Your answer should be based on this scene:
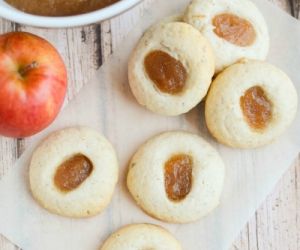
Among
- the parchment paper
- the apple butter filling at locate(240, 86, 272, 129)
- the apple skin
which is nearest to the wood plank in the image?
the parchment paper

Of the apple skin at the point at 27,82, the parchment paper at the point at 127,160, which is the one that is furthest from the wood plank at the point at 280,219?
the apple skin at the point at 27,82

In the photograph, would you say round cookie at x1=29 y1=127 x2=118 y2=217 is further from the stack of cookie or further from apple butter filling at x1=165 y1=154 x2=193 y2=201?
apple butter filling at x1=165 y1=154 x2=193 y2=201

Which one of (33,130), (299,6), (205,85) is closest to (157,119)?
(205,85)

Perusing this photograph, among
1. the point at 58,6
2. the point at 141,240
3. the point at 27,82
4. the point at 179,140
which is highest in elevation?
the point at 58,6

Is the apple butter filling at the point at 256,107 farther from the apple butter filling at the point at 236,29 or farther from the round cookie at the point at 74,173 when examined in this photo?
the round cookie at the point at 74,173

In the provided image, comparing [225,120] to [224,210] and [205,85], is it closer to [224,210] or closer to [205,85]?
[205,85]

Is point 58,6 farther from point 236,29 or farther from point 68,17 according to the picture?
point 236,29

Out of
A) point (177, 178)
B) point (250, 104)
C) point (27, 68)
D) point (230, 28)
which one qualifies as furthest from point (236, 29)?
point (27, 68)
